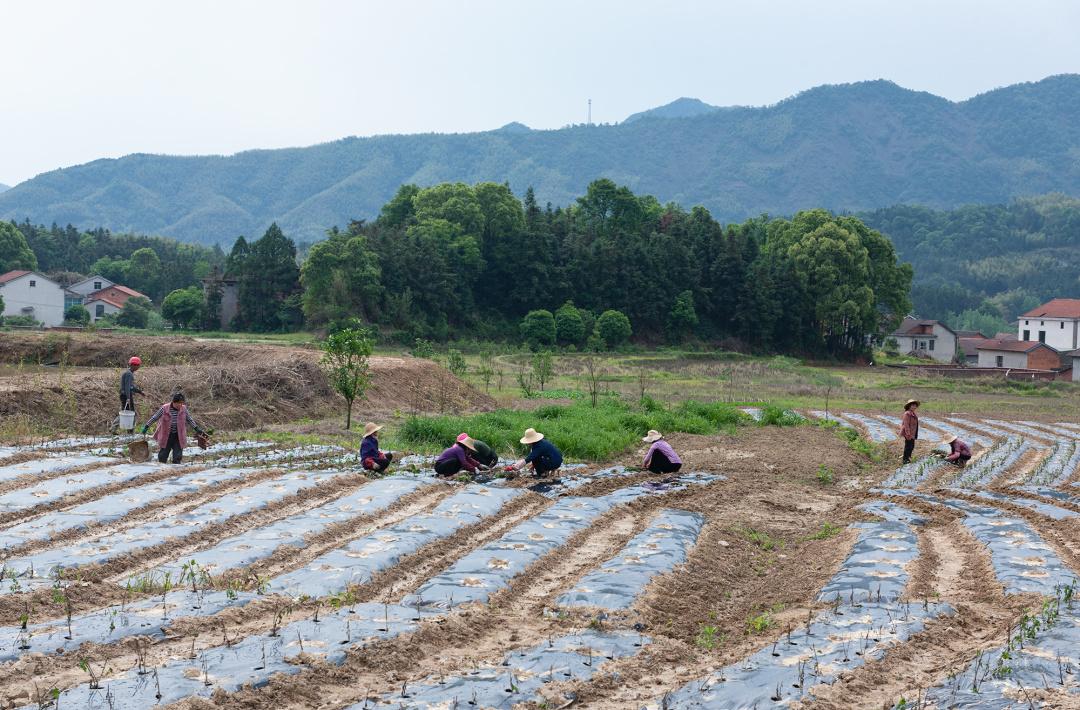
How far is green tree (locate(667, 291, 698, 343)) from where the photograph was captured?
64875mm

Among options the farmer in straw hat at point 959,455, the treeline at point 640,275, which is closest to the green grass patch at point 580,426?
the farmer in straw hat at point 959,455

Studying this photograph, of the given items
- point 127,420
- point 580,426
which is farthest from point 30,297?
point 580,426

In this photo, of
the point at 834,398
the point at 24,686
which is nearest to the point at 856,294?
the point at 834,398

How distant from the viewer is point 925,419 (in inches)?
1098

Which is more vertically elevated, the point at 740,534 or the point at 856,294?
the point at 856,294

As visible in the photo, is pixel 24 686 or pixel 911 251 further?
pixel 911 251

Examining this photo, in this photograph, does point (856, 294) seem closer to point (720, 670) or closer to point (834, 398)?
point (834, 398)

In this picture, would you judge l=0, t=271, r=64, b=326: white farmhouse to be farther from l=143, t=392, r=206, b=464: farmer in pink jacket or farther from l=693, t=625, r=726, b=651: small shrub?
l=693, t=625, r=726, b=651: small shrub

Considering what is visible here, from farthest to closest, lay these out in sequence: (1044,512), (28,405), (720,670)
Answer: (28,405) < (1044,512) < (720,670)

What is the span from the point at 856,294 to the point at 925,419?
36.9 metres

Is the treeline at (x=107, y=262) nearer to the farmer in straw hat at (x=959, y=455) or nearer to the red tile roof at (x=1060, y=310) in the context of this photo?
the farmer in straw hat at (x=959, y=455)

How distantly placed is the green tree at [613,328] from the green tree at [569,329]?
3.85 feet

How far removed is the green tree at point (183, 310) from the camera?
2344 inches

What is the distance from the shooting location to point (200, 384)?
21.2 m
